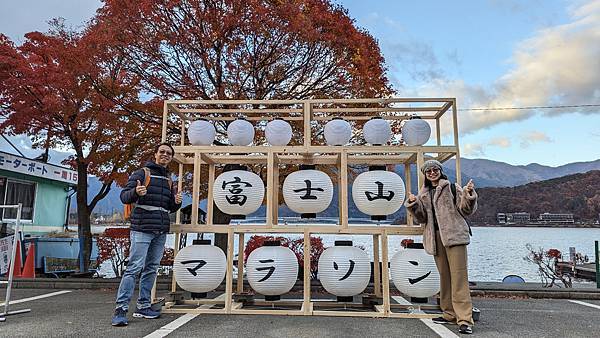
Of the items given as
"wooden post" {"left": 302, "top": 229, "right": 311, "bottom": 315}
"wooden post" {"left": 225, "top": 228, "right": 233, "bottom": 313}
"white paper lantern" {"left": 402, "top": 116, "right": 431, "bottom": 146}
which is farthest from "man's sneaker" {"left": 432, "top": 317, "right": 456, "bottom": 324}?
"wooden post" {"left": 225, "top": 228, "right": 233, "bottom": 313}

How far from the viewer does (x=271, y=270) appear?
14.4 feet

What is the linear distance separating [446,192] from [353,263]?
1.31m

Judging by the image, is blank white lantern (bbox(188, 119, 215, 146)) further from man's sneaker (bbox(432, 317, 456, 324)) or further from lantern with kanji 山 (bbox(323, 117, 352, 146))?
man's sneaker (bbox(432, 317, 456, 324))

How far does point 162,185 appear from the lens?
4.11 metres

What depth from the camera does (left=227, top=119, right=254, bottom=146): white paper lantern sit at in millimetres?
4910

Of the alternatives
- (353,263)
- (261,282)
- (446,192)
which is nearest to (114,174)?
(261,282)

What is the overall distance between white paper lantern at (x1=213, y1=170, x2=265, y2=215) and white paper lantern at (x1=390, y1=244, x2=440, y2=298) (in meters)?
1.89

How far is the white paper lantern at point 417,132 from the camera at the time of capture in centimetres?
473

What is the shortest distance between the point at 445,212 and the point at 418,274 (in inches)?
32.8

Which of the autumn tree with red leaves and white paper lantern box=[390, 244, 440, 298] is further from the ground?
the autumn tree with red leaves

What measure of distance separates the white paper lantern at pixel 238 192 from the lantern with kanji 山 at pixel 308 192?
1.30ft

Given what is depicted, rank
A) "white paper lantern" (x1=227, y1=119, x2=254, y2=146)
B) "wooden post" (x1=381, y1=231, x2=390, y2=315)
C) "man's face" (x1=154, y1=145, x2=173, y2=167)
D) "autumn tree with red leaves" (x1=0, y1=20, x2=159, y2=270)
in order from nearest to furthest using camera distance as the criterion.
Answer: "man's face" (x1=154, y1=145, x2=173, y2=167) < "wooden post" (x1=381, y1=231, x2=390, y2=315) < "white paper lantern" (x1=227, y1=119, x2=254, y2=146) < "autumn tree with red leaves" (x1=0, y1=20, x2=159, y2=270)

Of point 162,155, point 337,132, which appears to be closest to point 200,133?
point 162,155

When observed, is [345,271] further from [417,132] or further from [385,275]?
[417,132]
